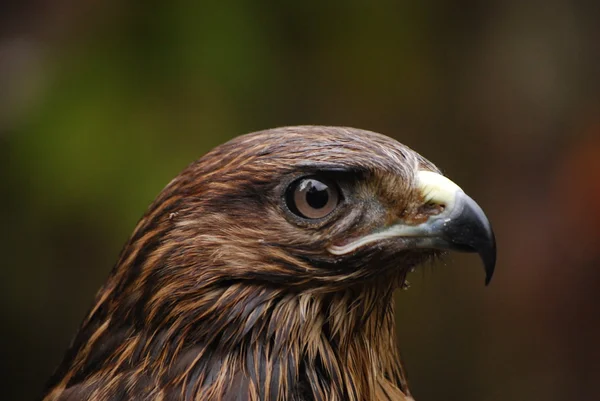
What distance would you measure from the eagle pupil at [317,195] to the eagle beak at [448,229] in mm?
167

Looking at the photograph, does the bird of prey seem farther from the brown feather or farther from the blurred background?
the blurred background

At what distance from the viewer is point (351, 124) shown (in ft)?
21.6

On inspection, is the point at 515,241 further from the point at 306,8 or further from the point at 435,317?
the point at 306,8

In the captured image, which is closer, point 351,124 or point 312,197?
point 312,197

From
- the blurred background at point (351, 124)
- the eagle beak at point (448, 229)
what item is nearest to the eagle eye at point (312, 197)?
the eagle beak at point (448, 229)

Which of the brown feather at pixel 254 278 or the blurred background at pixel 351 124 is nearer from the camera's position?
the brown feather at pixel 254 278

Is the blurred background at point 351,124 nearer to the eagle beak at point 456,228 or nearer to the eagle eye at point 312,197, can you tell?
the eagle eye at point 312,197

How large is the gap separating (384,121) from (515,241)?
1.33 m

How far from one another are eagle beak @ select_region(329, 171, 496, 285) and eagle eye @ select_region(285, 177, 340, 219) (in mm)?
147

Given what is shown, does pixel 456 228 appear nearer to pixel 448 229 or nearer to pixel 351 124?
pixel 448 229

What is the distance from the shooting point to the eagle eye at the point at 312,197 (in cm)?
286

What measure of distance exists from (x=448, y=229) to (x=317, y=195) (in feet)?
1.45

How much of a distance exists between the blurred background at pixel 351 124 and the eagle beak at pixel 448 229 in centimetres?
288

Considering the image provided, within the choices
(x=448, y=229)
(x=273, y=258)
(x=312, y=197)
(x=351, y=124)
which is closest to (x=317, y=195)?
(x=312, y=197)
